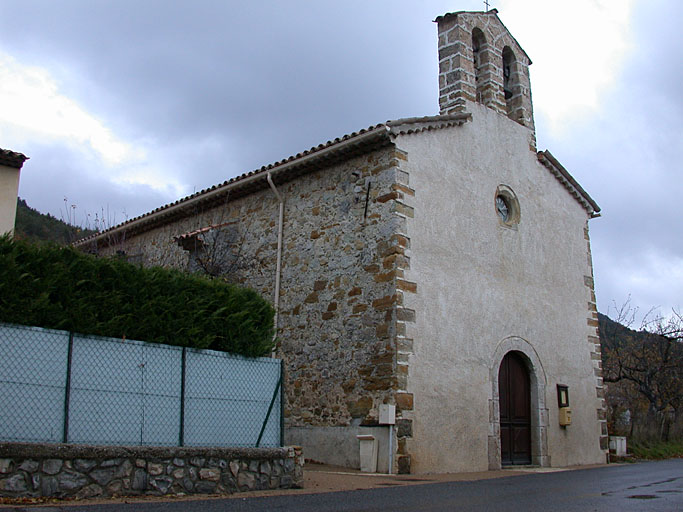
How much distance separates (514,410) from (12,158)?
9817 mm

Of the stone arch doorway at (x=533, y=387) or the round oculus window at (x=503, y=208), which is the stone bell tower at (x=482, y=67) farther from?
the stone arch doorway at (x=533, y=387)

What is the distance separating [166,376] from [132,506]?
1.79 m

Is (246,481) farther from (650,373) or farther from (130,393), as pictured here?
(650,373)

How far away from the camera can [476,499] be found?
685 cm

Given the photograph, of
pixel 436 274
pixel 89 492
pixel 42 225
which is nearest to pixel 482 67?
pixel 436 274

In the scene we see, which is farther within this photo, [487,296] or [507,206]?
[507,206]

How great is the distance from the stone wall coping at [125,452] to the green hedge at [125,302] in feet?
3.92

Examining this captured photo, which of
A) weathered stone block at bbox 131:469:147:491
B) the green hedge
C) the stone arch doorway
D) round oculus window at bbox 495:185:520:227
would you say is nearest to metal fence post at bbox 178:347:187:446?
the green hedge

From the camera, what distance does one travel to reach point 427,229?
1147cm

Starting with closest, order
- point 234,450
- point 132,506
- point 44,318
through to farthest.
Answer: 1. point 132,506
2. point 44,318
3. point 234,450

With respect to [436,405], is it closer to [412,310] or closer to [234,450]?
[412,310]

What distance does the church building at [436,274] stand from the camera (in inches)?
423

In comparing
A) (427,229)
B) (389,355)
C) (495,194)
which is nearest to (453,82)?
(495,194)

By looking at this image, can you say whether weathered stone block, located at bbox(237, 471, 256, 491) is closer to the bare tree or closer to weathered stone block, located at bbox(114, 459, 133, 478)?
weathered stone block, located at bbox(114, 459, 133, 478)
